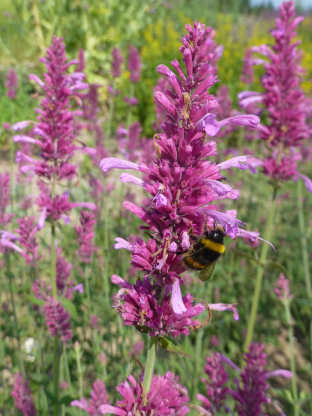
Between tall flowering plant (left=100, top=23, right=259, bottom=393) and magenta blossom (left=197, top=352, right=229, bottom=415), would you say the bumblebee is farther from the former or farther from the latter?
magenta blossom (left=197, top=352, right=229, bottom=415)

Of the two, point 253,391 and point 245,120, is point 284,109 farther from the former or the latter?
point 253,391

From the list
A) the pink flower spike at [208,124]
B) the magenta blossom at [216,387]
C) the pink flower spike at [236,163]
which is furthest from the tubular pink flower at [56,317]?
the pink flower spike at [208,124]

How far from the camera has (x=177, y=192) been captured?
55.2 inches

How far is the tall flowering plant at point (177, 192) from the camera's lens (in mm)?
1389

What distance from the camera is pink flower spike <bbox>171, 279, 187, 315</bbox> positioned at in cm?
130

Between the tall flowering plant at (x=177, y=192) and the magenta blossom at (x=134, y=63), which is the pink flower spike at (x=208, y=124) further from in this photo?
the magenta blossom at (x=134, y=63)

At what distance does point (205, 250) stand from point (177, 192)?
348mm

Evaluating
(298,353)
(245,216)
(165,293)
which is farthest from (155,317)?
(245,216)

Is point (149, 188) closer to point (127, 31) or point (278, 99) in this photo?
point (278, 99)

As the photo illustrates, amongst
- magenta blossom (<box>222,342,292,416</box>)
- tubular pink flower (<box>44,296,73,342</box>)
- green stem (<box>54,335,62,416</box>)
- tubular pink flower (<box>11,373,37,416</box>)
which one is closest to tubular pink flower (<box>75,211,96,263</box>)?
tubular pink flower (<box>44,296,73,342</box>)

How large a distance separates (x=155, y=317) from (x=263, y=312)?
3819 millimetres

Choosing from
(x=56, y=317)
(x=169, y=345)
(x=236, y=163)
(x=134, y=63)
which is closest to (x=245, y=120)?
(x=236, y=163)

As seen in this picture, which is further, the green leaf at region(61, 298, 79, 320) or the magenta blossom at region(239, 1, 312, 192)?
the magenta blossom at region(239, 1, 312, 192)

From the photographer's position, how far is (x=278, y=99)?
343cm
